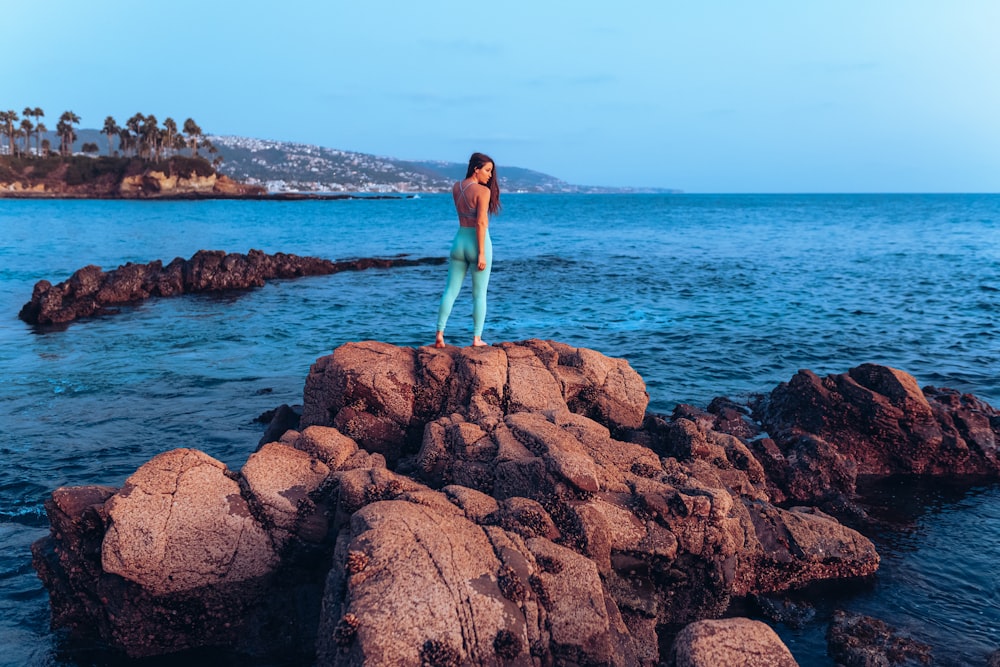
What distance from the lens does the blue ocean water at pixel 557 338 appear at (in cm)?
896

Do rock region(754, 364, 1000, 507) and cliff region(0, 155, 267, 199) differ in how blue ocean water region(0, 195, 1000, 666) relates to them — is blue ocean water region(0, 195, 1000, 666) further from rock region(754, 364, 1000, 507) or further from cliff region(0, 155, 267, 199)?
cliff region(0, 155, 267, 199)

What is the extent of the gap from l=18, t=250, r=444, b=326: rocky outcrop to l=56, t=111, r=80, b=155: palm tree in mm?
135857

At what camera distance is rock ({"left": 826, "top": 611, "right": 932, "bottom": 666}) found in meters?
7.22

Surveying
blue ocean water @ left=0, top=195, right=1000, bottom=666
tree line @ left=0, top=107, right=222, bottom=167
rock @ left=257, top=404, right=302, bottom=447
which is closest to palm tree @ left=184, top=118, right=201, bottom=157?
tree line @ left=0, top=107, right=222, bottom=167

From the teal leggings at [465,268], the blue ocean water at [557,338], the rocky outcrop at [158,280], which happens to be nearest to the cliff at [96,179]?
the blue ocean water at [557,338]

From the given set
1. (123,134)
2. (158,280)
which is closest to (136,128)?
(123,134)

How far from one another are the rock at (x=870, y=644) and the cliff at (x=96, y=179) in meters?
150

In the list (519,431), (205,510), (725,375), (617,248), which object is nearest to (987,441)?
(725,375)

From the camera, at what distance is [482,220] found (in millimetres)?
10906

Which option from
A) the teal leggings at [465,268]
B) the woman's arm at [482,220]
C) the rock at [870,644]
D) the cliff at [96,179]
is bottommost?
the rock at [870,644]

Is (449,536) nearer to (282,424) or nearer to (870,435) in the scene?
(282,424)

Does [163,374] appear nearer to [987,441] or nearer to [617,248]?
[987,441]

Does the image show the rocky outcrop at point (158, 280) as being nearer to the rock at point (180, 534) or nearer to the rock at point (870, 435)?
the rock at point (180, 534)

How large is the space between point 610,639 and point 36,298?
26.8 meters
